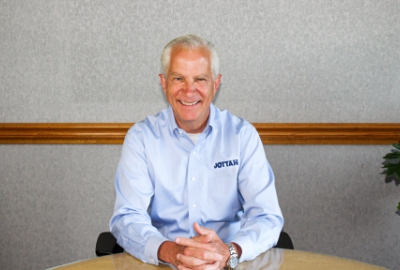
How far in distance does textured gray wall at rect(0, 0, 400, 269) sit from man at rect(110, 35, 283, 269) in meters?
0.67

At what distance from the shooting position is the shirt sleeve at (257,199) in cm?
175

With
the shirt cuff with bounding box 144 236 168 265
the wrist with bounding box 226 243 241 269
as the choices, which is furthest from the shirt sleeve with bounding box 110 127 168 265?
the wrist with bounding box 226 243 241 269

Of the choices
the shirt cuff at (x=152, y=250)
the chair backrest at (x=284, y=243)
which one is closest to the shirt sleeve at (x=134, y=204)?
the shirt cuff at (x=152, y=250)

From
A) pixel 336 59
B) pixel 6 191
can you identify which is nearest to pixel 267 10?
pixel 336 59

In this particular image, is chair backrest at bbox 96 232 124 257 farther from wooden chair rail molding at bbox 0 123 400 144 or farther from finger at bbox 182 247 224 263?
wooden chair rail molding at bbox 0 123 400 144

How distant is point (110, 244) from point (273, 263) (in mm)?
634

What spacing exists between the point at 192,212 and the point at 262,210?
0.30 m

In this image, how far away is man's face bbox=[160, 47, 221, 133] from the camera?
75.9 inches

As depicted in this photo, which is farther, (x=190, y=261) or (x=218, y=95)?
(x=218, y=95)

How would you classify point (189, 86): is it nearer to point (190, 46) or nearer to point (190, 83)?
point (190, 83)

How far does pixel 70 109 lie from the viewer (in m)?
2.70

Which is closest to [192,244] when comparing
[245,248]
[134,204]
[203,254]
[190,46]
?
[203,254]

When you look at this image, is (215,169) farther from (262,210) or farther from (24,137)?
(24,137)

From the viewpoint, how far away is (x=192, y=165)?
6.52ft
